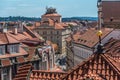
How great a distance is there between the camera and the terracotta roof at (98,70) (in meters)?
11.9

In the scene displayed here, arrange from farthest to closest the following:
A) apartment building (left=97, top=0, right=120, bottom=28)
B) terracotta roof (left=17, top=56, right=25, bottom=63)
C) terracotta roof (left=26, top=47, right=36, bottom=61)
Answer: apartment building (left=97, top=0, right=120, bottom=28)
terracotta roof (left=26, top=47, right=36, bottom=61)
terracotta roof (left=17, top=56, right=25, bottom=63)

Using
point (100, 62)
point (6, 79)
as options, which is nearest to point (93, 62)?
point (100, 62)

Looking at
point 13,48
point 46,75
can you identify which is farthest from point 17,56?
point 46,75

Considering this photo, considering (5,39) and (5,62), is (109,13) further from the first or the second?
(5,62)

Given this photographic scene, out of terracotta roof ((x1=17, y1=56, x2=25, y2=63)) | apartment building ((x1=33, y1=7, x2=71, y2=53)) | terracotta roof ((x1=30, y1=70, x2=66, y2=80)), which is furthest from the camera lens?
apartment building ((x1=33, y1=7, x2=71, y2=53))

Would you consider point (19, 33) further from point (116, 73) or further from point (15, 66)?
point (116, 73)

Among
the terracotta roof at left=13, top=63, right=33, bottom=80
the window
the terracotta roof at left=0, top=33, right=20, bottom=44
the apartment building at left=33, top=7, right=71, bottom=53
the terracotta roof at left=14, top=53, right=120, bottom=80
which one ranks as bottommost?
the apartment building at left=33, top=7, right=71, bottom=53

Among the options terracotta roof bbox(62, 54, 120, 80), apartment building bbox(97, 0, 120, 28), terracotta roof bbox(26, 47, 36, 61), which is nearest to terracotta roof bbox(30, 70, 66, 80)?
terracotta roof bbox(62, 54, 120, 80)

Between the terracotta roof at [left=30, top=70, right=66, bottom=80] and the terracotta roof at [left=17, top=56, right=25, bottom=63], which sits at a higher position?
the terracotta roof at [left=30, top=70, right=66, bottom=80]

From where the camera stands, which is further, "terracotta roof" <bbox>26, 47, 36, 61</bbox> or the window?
"terracotta roof" <bbox>26, 47, 36, 61</bbox>

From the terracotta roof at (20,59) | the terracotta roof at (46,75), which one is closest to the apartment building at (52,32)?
the terracotta roof at (20,59)

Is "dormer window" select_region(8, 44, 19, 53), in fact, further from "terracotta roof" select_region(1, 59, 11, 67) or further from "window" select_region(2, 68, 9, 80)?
"window" select_region(2, 68, 9, 80)

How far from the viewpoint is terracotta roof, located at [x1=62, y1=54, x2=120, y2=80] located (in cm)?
1191

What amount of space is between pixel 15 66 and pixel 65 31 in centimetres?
11494
